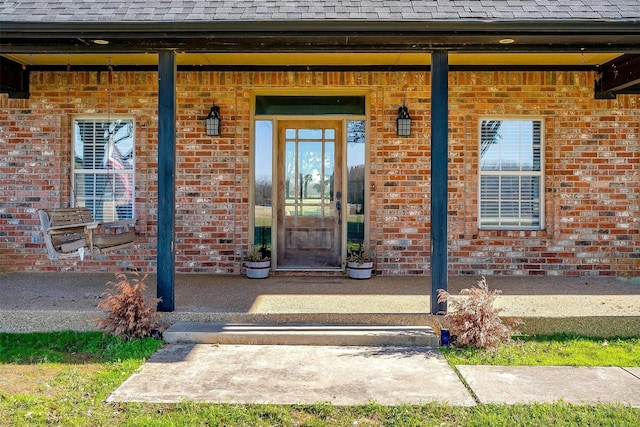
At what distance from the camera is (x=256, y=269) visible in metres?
6.62

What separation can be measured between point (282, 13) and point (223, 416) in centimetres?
341

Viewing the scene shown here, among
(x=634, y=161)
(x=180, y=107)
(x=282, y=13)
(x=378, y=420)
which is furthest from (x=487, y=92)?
(x=378, y=420)

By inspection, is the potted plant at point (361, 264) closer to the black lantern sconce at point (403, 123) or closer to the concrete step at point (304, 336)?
the black lantern sconce at point (403, 123)

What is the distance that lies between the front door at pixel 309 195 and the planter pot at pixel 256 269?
0.47 m

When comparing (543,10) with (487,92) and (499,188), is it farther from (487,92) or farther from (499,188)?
(499,188)

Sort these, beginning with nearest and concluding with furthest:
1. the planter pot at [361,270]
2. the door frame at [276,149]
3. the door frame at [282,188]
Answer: the planter pot at [361,270], the door frame at [276,149], the door frame at [282,188]

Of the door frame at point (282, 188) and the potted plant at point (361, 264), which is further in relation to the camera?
the door frame at point (282, 188)

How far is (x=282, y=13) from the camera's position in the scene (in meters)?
4.59

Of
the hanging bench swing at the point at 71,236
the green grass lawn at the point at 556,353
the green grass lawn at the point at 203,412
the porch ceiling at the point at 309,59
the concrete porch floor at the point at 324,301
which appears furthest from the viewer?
the porch ceiling at the point at 309,59

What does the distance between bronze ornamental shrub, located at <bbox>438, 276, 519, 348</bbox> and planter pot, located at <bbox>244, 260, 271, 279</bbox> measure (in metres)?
2.88

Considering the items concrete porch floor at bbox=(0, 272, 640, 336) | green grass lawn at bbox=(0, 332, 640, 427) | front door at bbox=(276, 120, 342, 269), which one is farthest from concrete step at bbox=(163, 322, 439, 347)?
front door at bbox=(276, 120, 342, 269)

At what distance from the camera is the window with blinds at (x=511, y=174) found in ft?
22.8

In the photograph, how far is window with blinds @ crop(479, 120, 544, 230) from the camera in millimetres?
6949

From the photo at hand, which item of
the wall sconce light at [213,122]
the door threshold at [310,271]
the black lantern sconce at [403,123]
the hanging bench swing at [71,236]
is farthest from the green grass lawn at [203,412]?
the black lantern sconce at [403,123]
